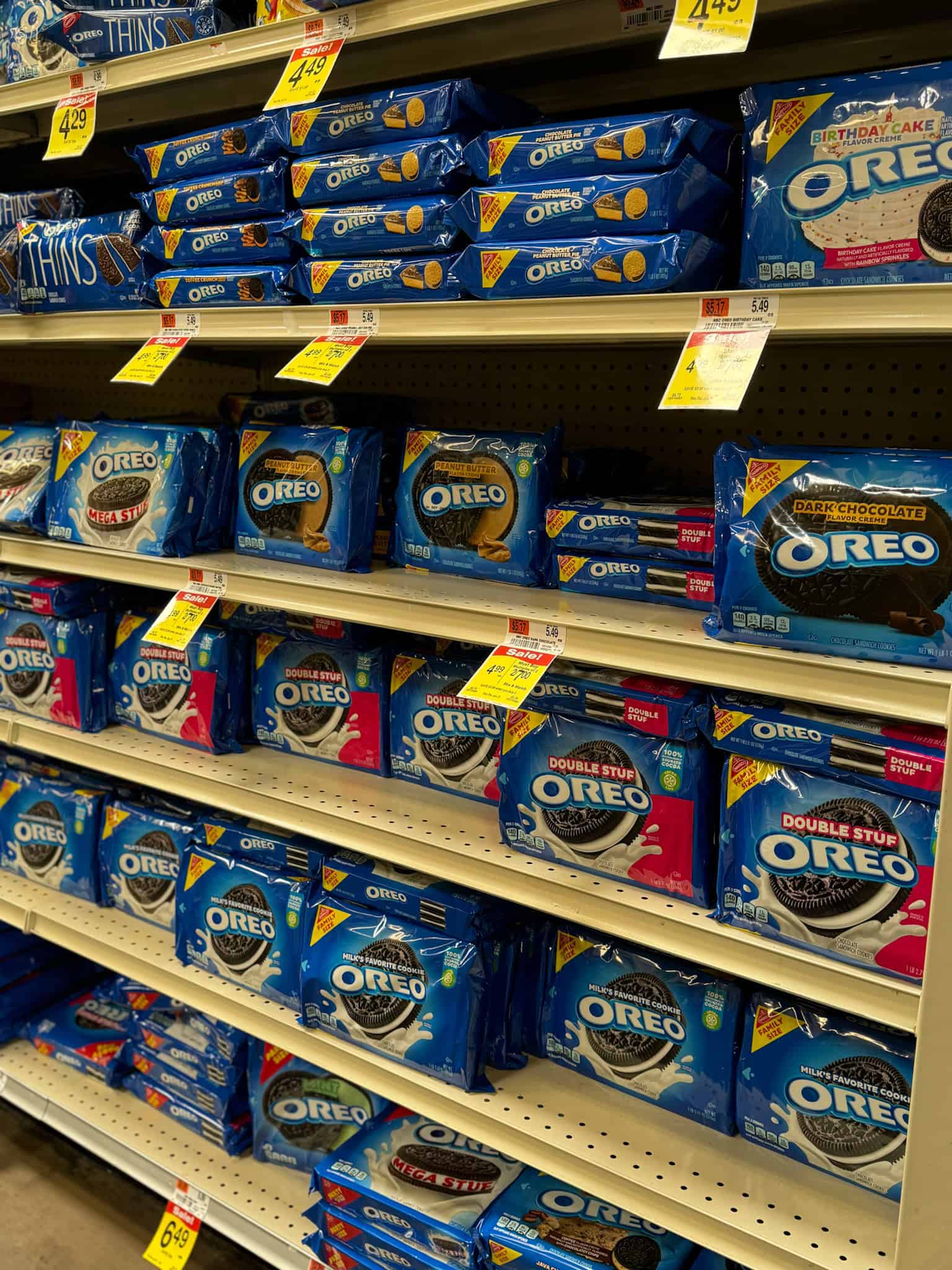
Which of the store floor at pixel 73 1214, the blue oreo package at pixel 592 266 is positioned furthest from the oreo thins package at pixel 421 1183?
the blue oreo package at pixel 592 266

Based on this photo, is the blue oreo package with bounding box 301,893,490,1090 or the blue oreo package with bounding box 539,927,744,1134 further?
the blue oreo package with bounding box 301,893,490,1090

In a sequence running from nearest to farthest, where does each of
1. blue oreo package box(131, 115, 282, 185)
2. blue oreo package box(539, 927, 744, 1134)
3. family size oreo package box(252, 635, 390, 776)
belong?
1. blue oreo package box(539, 927, 744, 1134)
2. blue oreo package box(131, 115, 282, 185)
3. family size oreo package box(252, 635, 390, 776)

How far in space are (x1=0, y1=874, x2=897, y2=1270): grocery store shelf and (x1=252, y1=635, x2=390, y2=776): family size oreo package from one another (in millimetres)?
482

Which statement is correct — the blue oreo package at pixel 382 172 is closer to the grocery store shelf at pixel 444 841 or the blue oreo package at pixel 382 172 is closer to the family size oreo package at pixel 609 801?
the family size oreo package at pixel 609 801

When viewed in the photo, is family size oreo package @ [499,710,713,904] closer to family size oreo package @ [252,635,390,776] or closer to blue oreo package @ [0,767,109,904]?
family size oreo package @ [252,635,390,776]

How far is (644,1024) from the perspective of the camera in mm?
1523

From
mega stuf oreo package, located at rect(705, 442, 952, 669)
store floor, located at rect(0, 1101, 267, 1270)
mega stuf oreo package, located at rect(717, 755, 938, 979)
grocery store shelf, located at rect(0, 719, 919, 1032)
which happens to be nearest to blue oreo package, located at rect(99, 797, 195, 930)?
grocery store shelf, located at rect(0, 719, 919, 1032)

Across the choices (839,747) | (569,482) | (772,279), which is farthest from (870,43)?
(839,747)

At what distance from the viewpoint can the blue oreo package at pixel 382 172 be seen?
1.49 meters

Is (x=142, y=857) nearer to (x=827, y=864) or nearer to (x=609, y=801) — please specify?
(x=609, y=801)

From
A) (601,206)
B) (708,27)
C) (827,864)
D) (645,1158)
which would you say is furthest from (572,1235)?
(708,27)

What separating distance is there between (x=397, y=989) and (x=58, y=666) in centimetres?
104

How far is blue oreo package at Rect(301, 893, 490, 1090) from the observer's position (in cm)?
156

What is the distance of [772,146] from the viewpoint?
1.24 m
